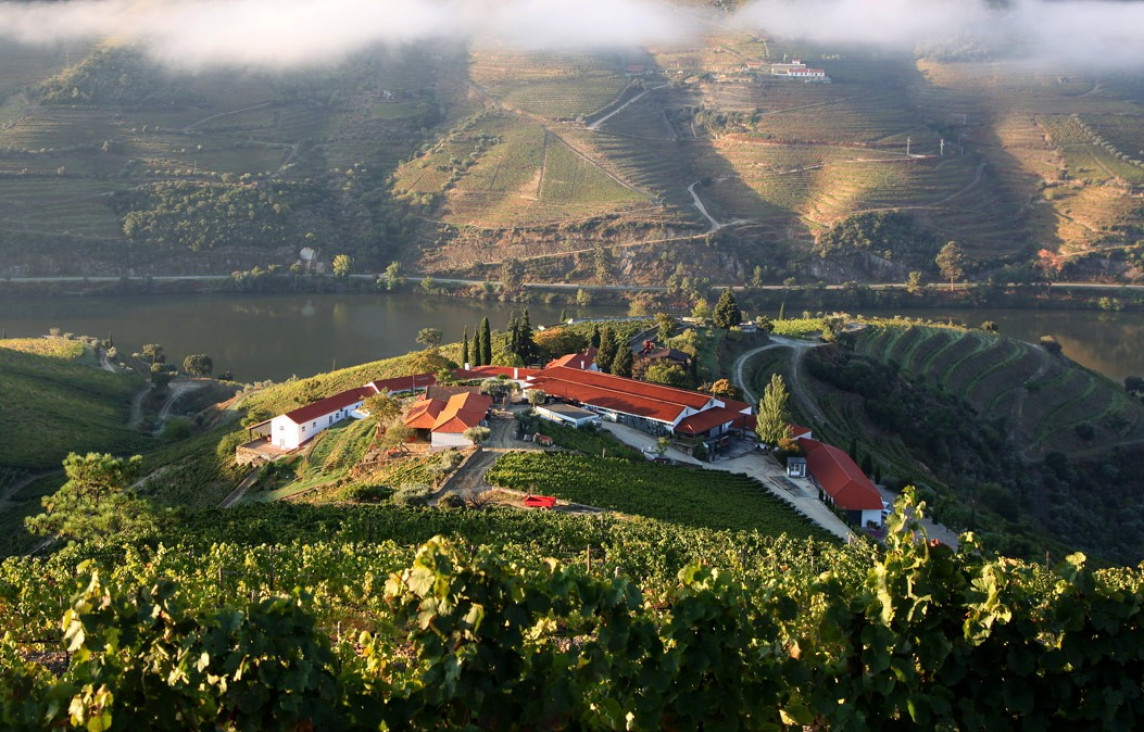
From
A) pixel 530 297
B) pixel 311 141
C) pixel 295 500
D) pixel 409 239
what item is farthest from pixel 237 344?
pixel 311 141

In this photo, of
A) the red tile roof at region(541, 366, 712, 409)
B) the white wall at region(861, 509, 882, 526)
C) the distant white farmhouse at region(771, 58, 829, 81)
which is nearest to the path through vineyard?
the red tile roof at region(541, 366, 712, 409)

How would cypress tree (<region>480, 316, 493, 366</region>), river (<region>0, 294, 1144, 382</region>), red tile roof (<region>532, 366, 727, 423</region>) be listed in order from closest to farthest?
red tile roof (<region>532, 366, 727, 423</region>) < cypress tree (<region>480, 316, 493, 366</region>) < river (<region>0, 294, 1144, 382</region>)

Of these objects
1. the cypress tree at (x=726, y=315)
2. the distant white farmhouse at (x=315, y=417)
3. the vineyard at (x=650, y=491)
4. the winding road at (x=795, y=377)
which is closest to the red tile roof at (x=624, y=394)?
the vineyard at (x=650, y=491)

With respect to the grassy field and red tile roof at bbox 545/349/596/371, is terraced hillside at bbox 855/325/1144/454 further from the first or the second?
the grassy field

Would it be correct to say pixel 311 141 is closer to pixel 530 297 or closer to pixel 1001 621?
pixel 530 297

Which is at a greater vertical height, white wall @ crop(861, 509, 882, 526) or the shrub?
the shrub
